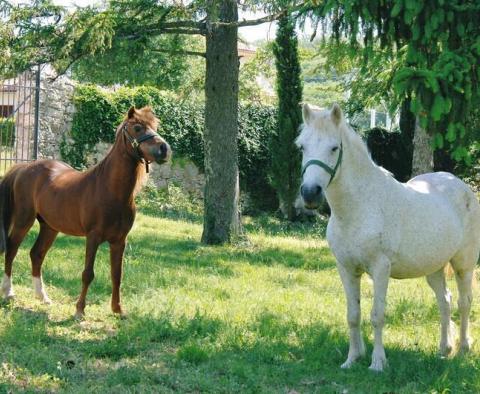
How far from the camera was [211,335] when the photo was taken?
611 centimetres

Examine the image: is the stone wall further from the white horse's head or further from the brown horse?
the white horse's head

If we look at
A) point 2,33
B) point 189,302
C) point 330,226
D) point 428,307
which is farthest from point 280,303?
point 2,33

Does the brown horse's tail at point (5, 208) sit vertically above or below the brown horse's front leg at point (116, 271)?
above

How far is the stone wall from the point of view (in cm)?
1734

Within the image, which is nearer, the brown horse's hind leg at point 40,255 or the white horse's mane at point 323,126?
the white horse's mane at point 323,126

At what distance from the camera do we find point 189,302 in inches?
289

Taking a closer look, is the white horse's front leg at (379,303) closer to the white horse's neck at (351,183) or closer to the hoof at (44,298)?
the white horse's neck at (351,183)

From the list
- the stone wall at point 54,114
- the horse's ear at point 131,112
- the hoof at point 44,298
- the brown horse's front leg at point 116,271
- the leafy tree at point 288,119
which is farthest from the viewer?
the leafy tree at point 288,119

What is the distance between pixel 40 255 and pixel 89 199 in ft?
4.01

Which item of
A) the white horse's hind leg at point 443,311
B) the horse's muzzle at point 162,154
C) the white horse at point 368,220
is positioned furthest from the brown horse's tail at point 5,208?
the white horse's hind leg at point 443,311

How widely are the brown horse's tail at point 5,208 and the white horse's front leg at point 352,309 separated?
391 cm

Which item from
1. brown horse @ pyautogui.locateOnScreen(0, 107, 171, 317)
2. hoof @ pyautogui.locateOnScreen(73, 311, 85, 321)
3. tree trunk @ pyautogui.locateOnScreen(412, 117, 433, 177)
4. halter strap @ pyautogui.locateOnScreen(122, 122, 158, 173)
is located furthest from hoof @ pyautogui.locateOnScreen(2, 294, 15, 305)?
tree trunk @ pyautogui.locateOnScreen(412, 117, 433, 177)

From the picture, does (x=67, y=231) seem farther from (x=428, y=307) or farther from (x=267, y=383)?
(x=428, y=307)

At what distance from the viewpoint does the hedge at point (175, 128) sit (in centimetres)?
1775
